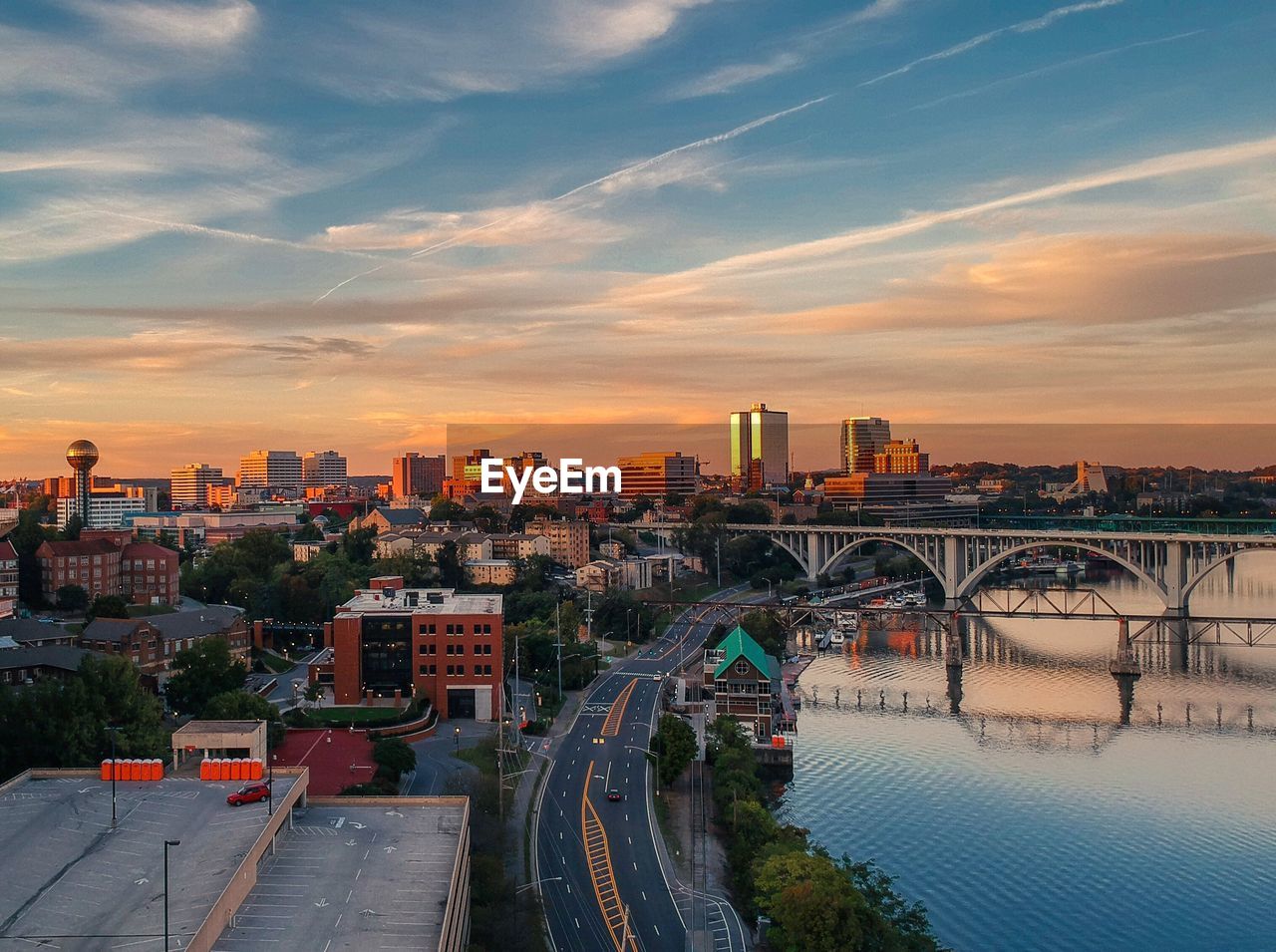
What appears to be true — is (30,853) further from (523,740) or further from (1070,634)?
(1070,634)

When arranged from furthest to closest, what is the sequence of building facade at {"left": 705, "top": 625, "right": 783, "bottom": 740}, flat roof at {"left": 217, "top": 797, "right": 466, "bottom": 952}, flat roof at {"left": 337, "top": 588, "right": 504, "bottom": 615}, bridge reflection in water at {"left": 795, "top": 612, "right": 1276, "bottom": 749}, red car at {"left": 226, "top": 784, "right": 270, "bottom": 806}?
bridge reflection in water at {"left": 795, "top": 612, "right": 1276, "bottom": 749} < flat roof at {"left": 337, "top": 588, "right": 504, "bottom": 615} < building facade at {"left": 705, "top": 625, "right": 783, "bottom": 740} < red car at {"left": 226, "top": 784, "right": 270, "bottom": 806} < flat roof at {"left": 217, "top": 797, "right": 466, "bottom": 952}

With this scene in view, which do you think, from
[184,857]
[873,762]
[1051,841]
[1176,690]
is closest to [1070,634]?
[1176,690]

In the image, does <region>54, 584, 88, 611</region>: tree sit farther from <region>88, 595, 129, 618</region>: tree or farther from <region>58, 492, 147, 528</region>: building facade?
<region>58, 492, 147, 528</region>: building facade

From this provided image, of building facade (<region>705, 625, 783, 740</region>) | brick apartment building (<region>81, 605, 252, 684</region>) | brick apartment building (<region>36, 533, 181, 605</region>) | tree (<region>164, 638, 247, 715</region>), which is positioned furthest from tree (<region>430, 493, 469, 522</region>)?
tree (<region>164, 638, 247, 715</region>)

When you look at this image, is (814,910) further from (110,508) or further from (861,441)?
(861,441)

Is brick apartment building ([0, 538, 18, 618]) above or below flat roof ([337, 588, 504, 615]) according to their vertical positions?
above

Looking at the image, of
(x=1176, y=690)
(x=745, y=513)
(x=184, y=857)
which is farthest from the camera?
(x=745, y=513)
